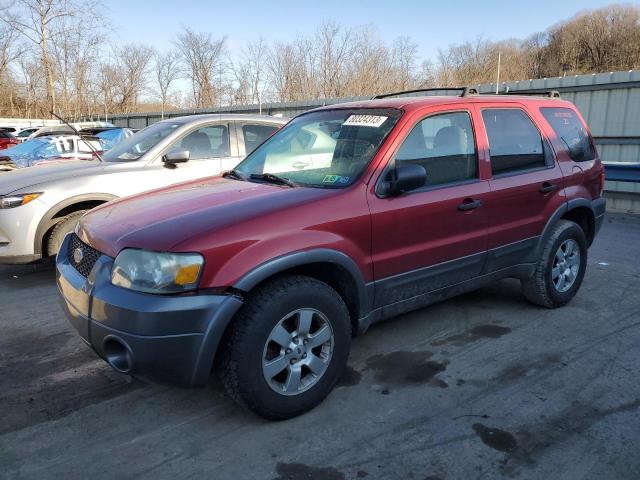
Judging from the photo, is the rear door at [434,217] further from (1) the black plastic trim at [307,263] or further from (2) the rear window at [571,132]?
(2) the rear window at [571,132]

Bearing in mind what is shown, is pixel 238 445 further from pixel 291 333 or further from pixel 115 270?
pixel 115 270

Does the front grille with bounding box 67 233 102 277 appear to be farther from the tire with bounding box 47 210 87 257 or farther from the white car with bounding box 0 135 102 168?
the white car with bounding box 0 135 102 168

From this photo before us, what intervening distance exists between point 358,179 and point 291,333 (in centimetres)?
101

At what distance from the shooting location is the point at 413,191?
335 cm

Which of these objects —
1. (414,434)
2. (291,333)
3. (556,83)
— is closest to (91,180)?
(291,333)

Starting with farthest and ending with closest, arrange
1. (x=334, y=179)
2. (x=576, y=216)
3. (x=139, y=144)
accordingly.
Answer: (x=139, y=144) → (x=576, y=216) → (x=334, y=179)

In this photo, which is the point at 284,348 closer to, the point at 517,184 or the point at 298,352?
the point at 298,352

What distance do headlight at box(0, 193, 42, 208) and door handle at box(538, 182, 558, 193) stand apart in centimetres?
462

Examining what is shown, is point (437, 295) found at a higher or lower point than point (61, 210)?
lower

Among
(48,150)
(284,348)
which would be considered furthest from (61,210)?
(48,150)

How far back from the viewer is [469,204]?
362 centimetres

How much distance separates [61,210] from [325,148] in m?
3.18

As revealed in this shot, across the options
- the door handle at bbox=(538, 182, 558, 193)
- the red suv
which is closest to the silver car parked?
the red suv

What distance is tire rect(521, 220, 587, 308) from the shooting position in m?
4.35
